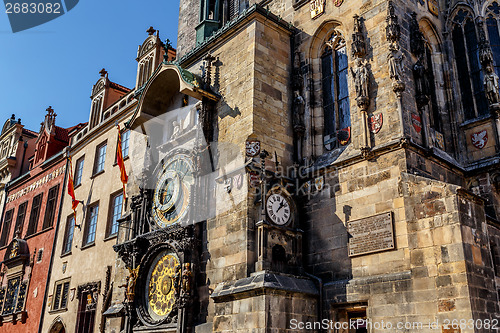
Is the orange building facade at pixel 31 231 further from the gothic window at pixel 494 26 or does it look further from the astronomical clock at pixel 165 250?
the gothic window at pixel 494 26

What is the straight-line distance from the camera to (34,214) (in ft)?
93.2

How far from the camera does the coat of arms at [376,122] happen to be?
12211 mm

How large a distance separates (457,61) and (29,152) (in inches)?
1125

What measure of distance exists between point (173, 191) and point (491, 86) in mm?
9200

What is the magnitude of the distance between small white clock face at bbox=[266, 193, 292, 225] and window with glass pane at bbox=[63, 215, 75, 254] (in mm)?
14196

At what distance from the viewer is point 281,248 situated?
A: 1227cm

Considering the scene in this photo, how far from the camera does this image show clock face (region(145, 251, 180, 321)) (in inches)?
548

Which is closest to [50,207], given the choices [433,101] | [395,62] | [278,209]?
[278,209]

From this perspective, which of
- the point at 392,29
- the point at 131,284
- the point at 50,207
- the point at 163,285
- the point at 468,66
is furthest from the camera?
the point at 50,207

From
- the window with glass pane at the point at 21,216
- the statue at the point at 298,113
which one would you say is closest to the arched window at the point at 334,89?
the statue at the point at 298,113

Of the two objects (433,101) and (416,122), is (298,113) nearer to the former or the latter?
(416,122)

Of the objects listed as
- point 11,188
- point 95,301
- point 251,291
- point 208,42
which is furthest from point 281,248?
point 11,188

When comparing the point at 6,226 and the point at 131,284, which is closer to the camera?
Result: the point at 131,284

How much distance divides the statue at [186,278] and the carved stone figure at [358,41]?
7.00m
